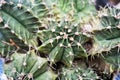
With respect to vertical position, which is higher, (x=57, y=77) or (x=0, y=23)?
(x=0, y=23)

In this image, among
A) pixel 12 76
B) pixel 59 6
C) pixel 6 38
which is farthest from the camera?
pixel 59 6

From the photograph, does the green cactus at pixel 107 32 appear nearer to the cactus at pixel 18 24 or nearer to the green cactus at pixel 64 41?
the green cactus at pixel 64 41

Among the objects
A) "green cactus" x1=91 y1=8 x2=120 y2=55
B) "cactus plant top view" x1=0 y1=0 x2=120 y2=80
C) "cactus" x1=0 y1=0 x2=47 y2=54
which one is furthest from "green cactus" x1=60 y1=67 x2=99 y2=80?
"cactus" x1=0 y1=0 x2=47 y2=54

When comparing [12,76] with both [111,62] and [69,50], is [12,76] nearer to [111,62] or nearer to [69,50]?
[69,50]

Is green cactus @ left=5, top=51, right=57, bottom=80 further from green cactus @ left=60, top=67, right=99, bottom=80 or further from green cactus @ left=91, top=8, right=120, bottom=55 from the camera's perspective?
green cactus @ left=91, top=8, right=120, bottom=55

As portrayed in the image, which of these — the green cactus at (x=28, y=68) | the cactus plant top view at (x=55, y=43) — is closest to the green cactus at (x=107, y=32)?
the cactus plant top view at (x=55, y=43)

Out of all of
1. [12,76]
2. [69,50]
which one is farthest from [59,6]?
[12,76]

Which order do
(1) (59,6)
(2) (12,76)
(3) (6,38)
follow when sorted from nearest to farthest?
1. (2) (12,76)
2. (3) (6,38)
3. (1) (59,6)

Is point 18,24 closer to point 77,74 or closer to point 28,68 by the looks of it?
point 28,68
